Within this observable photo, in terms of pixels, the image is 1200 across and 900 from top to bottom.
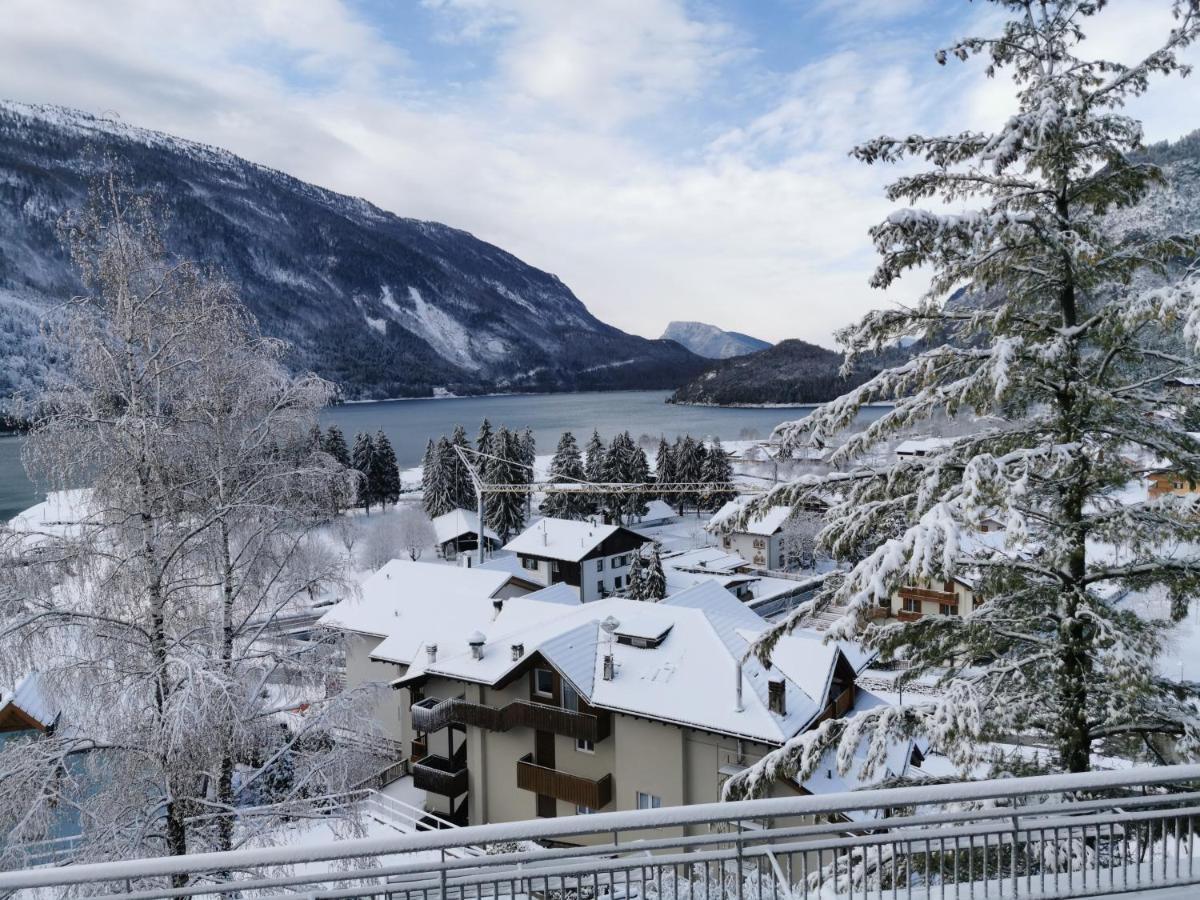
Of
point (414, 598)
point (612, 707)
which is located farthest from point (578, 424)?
point (612, 707)

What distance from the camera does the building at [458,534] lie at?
5469 centimetres

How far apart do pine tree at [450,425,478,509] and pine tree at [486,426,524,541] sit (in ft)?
9.45

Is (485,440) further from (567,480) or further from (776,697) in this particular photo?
(776,697)

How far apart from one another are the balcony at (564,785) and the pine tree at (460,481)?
43105 millimetres

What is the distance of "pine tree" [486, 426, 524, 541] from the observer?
56.9 metres

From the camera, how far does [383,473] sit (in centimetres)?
6588

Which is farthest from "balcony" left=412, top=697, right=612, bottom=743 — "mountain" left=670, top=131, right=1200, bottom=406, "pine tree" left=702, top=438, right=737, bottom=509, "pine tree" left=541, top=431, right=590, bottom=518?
"pine tree" left=702, top=438, right=737, bottom=509

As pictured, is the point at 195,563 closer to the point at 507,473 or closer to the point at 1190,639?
the point at 1190,639

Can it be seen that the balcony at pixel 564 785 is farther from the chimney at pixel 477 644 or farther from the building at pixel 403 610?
the building at pixel 403 610

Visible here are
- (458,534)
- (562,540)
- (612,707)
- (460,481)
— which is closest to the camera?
(612,707)

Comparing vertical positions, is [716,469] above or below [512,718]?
above

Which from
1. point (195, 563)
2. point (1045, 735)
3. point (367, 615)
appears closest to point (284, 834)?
point (195, 563)

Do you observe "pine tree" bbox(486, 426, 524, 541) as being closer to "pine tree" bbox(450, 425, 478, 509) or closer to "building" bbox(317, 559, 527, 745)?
"pine tree" bbox(450, 425, 478, 509)

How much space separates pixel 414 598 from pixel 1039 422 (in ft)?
82.5
